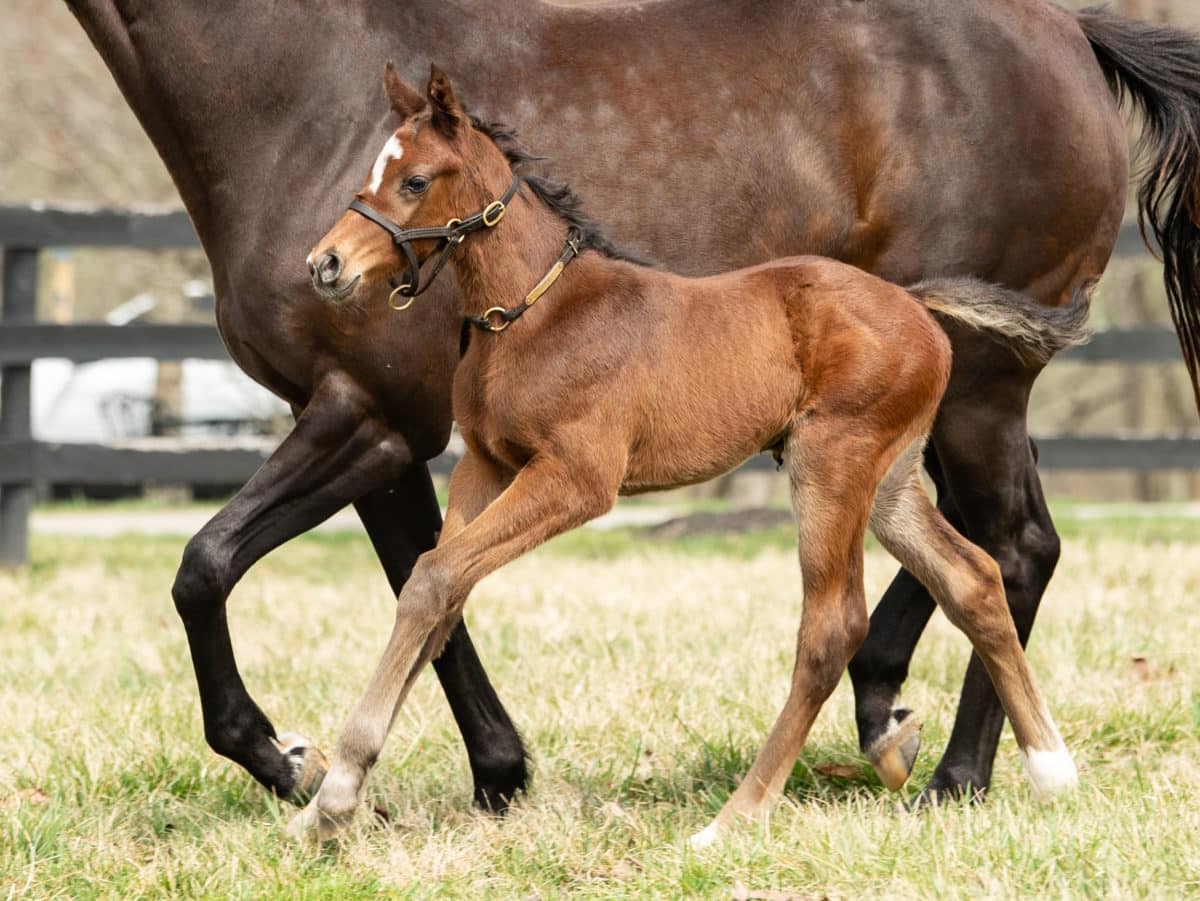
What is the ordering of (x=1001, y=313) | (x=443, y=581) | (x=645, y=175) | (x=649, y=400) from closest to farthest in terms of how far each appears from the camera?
(x=443, y=581)
(x=649, y=400)
(x=1001, y=313)
(x=645, y=175)

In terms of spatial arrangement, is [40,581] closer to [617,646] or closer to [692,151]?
[617,646]

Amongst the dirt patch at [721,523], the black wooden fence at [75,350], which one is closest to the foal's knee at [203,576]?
the black wooden fence at [75,350]

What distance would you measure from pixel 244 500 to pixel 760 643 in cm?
239

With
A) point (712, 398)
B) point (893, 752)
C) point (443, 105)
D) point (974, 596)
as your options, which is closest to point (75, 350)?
point (443, 105)

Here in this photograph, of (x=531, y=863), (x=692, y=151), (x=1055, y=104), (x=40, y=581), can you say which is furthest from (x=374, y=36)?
(x=40, y=581)

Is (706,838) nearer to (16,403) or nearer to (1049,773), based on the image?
(1049,773)

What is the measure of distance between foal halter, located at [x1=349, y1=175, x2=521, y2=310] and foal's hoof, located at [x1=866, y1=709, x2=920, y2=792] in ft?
4.93

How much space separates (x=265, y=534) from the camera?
353 centimetres

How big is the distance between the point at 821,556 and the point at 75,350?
6.28 meters

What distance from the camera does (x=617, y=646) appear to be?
5422mm

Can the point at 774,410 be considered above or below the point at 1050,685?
above

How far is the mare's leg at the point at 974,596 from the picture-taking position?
139 inches

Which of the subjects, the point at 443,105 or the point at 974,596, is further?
the point at 974,596

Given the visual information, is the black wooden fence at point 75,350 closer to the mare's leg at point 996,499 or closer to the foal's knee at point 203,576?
the foal's knee at point 203,576
